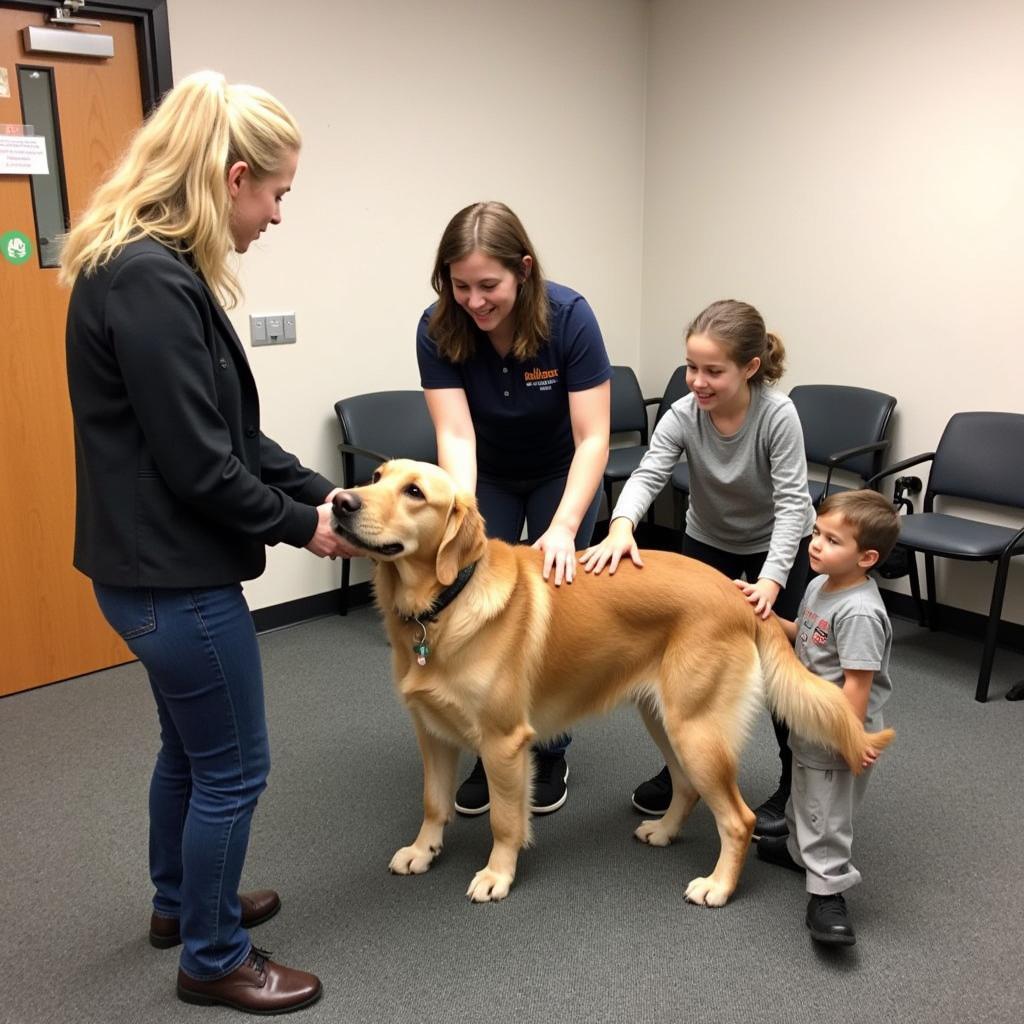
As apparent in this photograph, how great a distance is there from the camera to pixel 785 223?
4.57 meters

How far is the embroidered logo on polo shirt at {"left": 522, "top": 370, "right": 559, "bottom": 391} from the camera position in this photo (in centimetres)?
249

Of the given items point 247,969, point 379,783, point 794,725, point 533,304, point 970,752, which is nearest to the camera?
point 247,969

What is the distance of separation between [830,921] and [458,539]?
1227 millimetres

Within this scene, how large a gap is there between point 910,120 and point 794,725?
10.2ft

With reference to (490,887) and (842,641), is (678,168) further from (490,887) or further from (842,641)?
(490,887)

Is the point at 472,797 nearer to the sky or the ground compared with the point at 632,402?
nearer to the ground

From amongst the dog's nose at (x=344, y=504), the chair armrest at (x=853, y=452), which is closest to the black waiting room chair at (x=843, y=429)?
the chair armrest at (x=853, y=452)

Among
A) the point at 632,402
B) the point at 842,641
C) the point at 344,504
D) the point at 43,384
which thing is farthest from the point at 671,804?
the point at 632,402

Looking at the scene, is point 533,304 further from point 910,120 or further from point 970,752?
point 910,120

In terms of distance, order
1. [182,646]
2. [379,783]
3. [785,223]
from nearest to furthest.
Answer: [182,646], [379,783], [785,223]

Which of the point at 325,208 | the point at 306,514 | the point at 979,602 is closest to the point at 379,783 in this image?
the point at 306,514

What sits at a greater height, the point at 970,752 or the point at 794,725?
the point at 794,725

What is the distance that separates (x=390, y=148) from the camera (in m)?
4.18

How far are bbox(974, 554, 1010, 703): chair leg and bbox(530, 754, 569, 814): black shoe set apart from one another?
67.5 inches
